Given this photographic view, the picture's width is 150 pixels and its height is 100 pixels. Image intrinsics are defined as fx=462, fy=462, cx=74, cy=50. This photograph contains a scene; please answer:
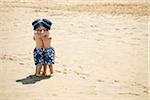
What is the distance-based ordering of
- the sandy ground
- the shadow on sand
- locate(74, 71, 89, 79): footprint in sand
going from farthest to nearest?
locate(74, 71, 89, 79): footprint in sand
the shadow on sand
the sandy ground

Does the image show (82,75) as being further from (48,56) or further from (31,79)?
(31,79)

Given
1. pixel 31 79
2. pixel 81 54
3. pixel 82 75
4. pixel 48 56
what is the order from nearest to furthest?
1. pixel 31 79
2. pixel 48 56
3. pixel 82 75
4. pixel 81 54

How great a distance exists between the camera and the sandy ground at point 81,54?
26.4ft

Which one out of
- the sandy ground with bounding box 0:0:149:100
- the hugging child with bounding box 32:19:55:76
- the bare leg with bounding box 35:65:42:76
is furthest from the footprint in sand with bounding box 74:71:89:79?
the bare leg with bounding box 35:65:42:76

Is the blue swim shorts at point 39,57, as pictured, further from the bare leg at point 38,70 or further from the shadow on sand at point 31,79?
the shadow on sand at point 31,79

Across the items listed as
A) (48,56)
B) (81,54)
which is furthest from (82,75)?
(81,54)

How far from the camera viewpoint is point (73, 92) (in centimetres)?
795

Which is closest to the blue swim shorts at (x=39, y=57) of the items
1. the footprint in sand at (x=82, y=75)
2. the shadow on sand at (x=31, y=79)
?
the shadow on sand at (x=31, y=79)

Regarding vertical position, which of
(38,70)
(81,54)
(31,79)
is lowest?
(31,79)

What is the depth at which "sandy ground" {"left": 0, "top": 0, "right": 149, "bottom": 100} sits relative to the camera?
26.4ft

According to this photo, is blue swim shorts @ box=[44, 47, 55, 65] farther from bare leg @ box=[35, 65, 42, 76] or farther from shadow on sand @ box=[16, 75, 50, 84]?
shadow on sand @ box=[16, 75, 50, 84]

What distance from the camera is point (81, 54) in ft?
35.7

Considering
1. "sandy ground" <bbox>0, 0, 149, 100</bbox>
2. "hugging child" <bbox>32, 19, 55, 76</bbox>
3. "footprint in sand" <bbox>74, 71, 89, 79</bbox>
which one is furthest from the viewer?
"footprint in sand" <bbox>74, 71, 89, 79</bbox>

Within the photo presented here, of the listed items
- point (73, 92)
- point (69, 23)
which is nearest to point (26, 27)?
point (69, 23)
